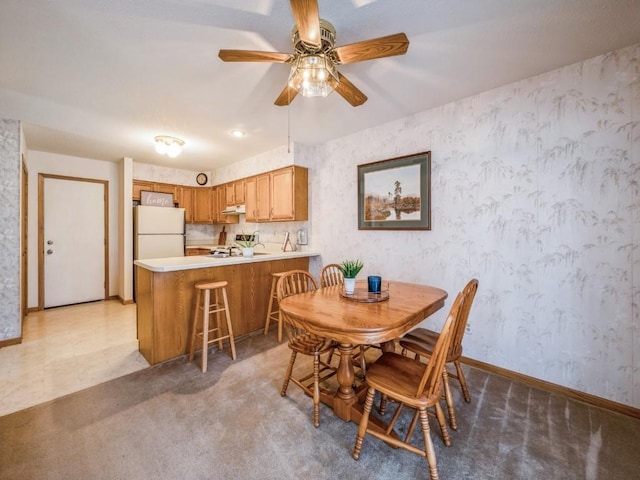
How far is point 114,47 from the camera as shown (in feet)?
5.98

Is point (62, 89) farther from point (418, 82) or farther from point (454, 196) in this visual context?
point (454, 196)

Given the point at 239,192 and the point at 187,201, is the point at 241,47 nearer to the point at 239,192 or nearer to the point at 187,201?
the point at 239,192

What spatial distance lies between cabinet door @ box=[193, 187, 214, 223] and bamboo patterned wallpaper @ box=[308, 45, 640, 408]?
168 inches

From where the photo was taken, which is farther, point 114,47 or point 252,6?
point 114,47

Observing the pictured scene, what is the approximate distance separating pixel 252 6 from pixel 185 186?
4.55m

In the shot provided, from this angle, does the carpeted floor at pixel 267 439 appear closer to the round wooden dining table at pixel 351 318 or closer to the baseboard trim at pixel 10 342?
the round wooden dining table at pixel 351 318

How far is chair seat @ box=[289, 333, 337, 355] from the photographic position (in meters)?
1.80

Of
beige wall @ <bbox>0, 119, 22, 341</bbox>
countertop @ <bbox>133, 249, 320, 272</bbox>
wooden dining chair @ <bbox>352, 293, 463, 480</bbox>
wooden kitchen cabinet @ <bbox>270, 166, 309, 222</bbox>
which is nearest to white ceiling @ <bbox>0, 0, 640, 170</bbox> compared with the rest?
beige wall @ <bbox>0, 119, 22, 341</bbox>

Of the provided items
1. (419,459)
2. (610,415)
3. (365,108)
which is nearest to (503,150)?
(365,108)

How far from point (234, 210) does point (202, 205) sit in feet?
3.73

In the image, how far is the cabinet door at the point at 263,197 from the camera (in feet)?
13.8

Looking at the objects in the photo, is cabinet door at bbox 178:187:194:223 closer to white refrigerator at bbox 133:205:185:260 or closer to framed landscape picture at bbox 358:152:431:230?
white refrigerator at bbox 133:205:185:260

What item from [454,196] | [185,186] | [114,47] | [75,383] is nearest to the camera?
[114,47]

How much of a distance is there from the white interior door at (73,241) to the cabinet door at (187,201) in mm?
1217
